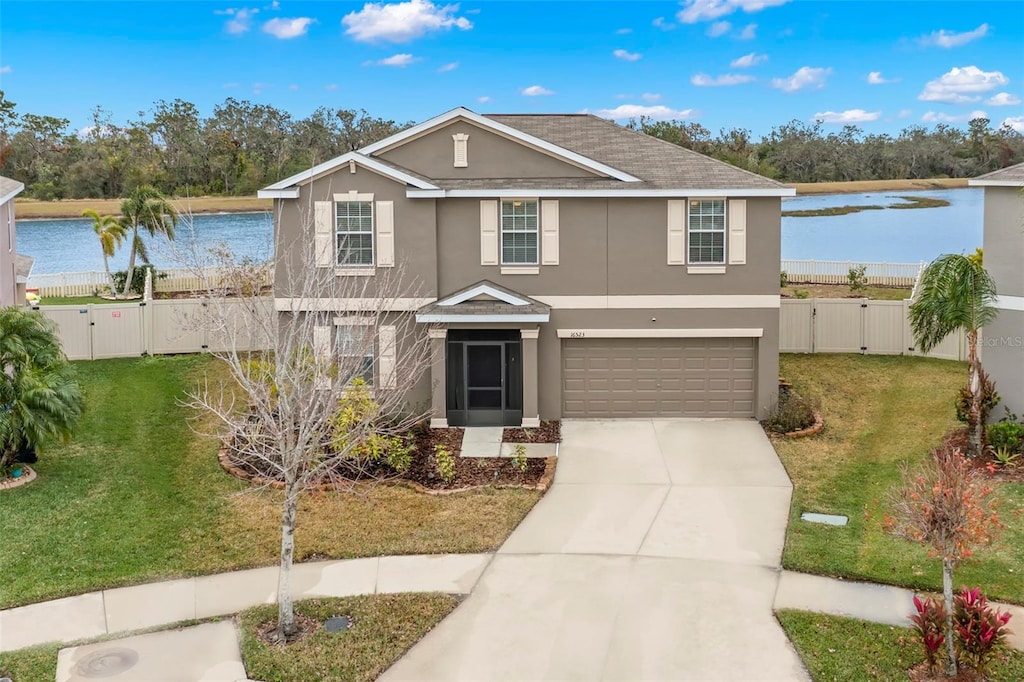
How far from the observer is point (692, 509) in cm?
1641

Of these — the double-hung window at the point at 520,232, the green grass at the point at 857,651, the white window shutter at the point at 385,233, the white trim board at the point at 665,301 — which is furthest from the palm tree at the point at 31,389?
the green grass at the point at 857,651

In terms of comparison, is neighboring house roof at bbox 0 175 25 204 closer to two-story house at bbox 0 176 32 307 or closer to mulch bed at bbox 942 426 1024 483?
two-story house at bbox 0 176 32 307

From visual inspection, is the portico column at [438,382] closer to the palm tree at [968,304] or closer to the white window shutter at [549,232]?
the white window shutter at [549,232]

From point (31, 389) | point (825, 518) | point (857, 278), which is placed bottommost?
point (825, 518)

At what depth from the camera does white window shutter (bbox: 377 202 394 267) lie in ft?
70.9

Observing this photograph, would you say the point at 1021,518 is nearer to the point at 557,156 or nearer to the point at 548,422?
the point at 548,422

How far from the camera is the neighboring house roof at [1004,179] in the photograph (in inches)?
733

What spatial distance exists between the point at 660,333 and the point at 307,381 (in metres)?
10.8

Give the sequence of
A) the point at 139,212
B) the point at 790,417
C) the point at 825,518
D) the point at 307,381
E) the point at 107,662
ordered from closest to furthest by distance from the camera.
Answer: the point at 107,662
the point at 307,381
the point at 825,518
the point at 790,417
the point at 139,212

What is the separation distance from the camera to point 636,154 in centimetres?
2383

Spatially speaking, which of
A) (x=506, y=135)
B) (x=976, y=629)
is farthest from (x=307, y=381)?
(x=506, y=135)

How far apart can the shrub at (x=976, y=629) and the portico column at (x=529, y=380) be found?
37.7 ft

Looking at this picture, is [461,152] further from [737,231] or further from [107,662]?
[107,662]

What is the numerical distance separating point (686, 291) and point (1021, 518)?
8.82m
